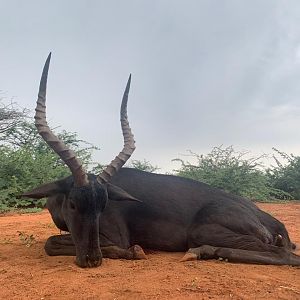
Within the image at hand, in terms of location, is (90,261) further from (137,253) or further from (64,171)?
(64,171)

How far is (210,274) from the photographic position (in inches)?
172

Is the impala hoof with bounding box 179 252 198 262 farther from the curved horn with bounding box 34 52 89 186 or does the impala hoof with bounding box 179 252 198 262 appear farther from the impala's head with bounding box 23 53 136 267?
the curved horn with bounding box 34 52 89 186

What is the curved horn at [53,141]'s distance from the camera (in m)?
5.23

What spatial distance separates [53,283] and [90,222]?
100cm

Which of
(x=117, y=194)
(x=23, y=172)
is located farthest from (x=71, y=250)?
(x=23, y=172)

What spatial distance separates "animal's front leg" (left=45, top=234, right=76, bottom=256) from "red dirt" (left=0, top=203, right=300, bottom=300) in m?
0.10

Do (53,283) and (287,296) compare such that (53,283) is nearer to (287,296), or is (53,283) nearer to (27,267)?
(27,267)

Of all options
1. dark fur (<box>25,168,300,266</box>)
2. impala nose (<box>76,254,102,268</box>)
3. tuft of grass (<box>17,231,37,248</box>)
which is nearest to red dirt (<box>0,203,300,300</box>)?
impala nose (<box>76,254,102,268</box>)

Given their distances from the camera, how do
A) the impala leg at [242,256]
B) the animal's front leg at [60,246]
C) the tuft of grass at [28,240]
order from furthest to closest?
the tuft of grass at [28,240] → the animal's front leg at [60,246] → the impala leg at [242,256]

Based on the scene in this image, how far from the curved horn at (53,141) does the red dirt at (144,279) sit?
0.93 meters

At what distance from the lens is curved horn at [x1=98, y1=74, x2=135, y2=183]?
5551 mm

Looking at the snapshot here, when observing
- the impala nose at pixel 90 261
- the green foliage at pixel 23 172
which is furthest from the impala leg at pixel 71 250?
the green foliage at pixel 23 172

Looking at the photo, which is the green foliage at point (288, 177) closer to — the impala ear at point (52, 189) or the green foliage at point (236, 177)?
Result: the green foliage at point (236, 177)

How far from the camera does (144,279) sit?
416cm
